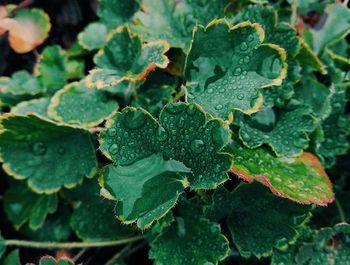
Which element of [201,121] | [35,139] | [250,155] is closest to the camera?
[201,121]

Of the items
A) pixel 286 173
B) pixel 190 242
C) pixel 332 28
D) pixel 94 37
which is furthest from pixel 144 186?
pixel 332 28

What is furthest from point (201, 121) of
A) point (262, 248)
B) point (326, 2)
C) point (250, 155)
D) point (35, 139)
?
point (326, 2)

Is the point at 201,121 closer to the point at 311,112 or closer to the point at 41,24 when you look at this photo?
the point at 311,112

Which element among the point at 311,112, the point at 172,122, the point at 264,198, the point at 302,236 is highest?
the point at 172,122

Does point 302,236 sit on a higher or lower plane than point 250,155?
lower

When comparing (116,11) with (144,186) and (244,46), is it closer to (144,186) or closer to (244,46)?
(244,46)

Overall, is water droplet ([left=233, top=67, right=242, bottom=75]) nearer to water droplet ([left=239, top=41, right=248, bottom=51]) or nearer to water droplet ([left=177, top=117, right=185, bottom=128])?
water droplet ([left=239, top=41, right=248, bottom=51])

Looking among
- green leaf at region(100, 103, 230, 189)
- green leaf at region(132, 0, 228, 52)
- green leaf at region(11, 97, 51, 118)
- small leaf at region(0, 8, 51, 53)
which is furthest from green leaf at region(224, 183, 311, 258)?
small leaf at region(0, 8, 51, 53)
